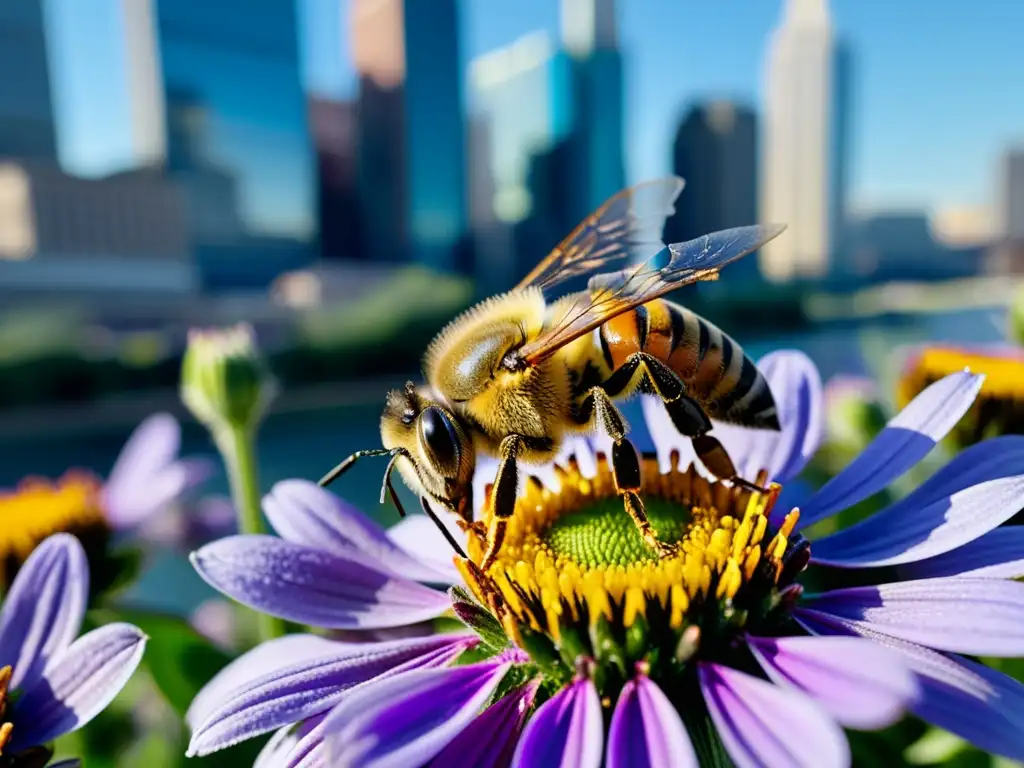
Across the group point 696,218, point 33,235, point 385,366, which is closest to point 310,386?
point 385,366

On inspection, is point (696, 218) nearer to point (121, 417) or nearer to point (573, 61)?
point (573, 61)

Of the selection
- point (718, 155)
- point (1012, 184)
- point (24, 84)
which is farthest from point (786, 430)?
point (1012, 184)

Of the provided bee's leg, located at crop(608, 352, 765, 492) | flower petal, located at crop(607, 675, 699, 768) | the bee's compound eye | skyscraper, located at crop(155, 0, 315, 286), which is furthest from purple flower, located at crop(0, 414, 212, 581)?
skyscraper, located at crop(155, 0, 315, 286)

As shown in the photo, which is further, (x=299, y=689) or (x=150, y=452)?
(x=150, y=452)

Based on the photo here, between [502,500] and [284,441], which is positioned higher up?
[502,500]

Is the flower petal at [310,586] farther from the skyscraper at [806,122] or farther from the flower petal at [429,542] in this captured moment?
the skyscraper at [806,122]

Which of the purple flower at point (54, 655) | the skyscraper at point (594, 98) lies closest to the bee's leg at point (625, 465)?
the purple flower at point (54, 655)

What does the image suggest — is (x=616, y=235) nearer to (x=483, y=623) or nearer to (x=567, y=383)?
(x=567, y=383)
